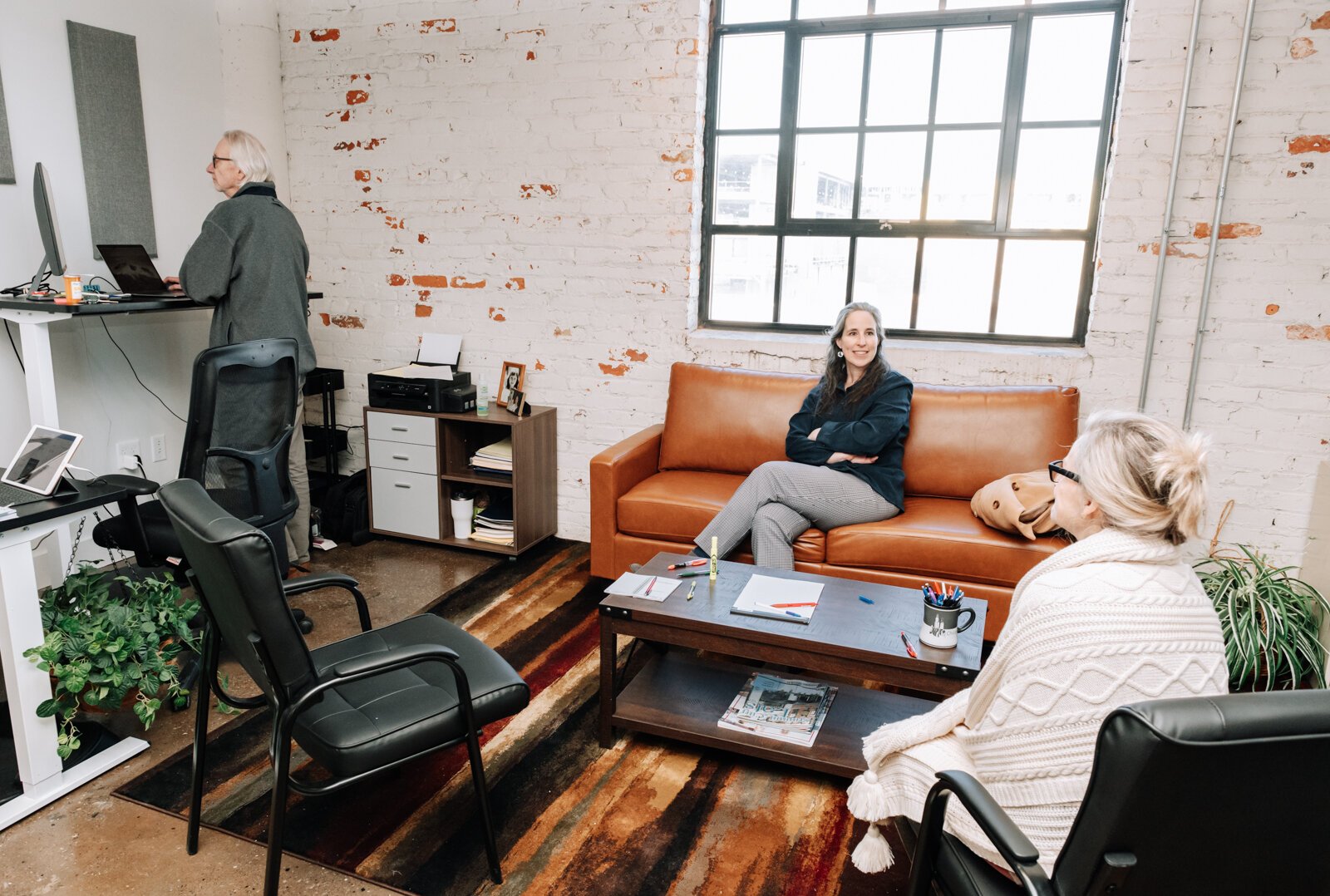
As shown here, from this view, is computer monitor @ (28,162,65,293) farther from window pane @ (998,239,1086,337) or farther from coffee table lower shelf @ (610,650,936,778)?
window pane @ (998,239,1086,337)

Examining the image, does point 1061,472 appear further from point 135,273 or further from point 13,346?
point 13,346

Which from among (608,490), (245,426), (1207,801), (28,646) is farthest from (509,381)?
(1207,801)

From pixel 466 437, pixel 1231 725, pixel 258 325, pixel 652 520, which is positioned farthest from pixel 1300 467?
pixel 258 325

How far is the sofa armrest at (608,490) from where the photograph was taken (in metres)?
3.32

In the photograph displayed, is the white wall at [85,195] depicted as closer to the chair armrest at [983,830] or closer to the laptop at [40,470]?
the laptop at [40,470]

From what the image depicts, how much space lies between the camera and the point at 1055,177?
11.4ft

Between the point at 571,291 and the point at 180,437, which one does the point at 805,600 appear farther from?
the point at 180,437

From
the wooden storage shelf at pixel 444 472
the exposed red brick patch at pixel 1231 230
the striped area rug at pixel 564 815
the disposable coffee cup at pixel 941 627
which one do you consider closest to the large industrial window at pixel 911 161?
the exposed red brick patch at pixel 1231 230

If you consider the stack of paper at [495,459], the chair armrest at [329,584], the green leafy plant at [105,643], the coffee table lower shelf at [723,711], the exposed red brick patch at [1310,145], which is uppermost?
the exposed red brick patch at [1310,145]

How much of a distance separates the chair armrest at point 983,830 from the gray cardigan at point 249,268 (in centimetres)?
272

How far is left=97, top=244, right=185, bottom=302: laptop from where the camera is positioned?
3322 millimetres

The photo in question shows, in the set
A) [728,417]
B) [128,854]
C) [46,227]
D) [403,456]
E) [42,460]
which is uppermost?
[46,227]

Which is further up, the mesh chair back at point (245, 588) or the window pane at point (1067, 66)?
the window pane at point (1067, 66)

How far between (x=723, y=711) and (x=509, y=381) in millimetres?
2218
